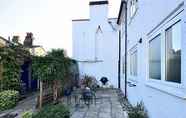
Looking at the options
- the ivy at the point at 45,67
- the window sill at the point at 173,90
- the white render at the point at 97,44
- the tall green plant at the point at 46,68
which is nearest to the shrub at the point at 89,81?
the white render at the point at 97,44

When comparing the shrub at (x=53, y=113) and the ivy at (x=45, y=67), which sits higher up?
the ivy at (x=45, y=67)

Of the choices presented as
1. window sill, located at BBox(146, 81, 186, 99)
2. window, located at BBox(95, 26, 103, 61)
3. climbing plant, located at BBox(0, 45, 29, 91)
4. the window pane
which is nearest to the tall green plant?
climbing plant, located at BBox(0, 45, 29, 91)

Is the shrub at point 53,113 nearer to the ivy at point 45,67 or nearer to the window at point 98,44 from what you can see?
the ivy at point 45,67

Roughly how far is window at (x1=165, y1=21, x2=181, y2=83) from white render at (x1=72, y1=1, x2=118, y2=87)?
17.9 m

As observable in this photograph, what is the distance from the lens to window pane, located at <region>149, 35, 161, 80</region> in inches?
227

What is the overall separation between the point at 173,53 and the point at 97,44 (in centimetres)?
1889

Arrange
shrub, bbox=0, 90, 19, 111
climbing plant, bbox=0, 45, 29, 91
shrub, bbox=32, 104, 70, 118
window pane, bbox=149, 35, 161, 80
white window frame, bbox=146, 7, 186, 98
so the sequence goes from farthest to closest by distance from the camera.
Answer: climbing plant, bbox=0, 45, 29, 91 → shrub, bbox=0, 90, 19, 111 → shrub, bbox=32, 104, 70, 118 → window pane, bbox=149, 35, 161, 80 → white window frame, bbox=146, 7, 186, 98

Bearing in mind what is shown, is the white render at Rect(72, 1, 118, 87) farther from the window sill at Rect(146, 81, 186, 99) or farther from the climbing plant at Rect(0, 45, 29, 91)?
the window sill at Rect(146, 81, 186, 99)

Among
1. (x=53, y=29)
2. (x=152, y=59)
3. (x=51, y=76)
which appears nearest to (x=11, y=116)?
(x=51, y=76)

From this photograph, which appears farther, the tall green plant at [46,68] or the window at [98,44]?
the window at [98,44]

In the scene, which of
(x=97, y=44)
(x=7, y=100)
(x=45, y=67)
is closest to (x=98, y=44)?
(x=97, y=44)

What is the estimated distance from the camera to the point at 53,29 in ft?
92.6

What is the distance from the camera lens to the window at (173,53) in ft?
13.5

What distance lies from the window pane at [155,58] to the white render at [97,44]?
15.9 metres
